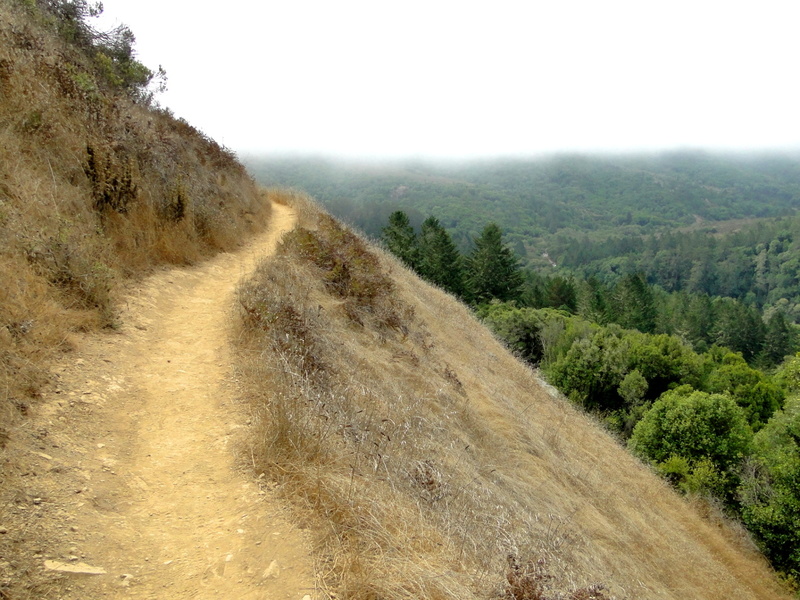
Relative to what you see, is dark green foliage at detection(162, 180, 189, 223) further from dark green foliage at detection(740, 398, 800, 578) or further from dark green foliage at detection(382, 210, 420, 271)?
dark green foliage at detection(382, 210, 420, 271)

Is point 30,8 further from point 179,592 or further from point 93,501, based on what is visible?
point 179,592

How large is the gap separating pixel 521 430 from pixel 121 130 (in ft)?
32.8

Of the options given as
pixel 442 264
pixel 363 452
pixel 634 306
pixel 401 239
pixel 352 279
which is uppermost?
pixel 352 279

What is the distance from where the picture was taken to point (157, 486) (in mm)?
3570

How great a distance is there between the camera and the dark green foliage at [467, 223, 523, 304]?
47.1m

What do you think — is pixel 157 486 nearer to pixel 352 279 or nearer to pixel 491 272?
pixel 352 279

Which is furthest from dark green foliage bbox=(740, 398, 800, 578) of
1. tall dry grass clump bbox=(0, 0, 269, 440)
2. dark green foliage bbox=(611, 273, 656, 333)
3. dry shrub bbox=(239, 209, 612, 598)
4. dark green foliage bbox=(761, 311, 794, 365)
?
dark green foliage bbox=(761, 311, 794, 365)

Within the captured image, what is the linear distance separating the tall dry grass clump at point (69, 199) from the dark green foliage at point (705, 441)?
17.7 m

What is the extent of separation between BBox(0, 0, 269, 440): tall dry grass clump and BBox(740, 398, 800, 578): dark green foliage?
17425 millimetres

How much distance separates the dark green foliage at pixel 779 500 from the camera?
13859 mm

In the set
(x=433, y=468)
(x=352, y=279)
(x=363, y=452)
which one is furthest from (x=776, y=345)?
(x=363, y=452)

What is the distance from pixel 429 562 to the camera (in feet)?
10.2

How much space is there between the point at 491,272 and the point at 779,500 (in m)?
34.3

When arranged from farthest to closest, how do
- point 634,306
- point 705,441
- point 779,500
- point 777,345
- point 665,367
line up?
point 634,306
point 777,345
point 665,367
point 705,441
point 779,500
